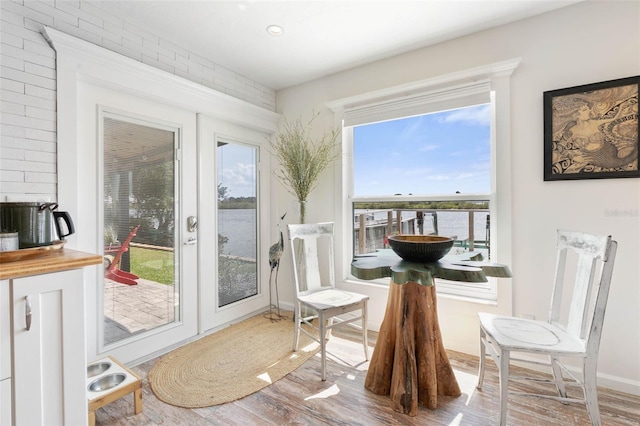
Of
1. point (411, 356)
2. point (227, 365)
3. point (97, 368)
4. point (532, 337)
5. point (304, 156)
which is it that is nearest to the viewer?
point (532, 337)

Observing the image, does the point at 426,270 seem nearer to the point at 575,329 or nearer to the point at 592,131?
the point at 575,329

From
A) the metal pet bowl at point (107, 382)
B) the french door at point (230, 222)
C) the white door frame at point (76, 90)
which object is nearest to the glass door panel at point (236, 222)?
the french door at point (230, 222)

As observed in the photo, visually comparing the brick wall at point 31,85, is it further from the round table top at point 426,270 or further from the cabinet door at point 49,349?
the round table top at point 426,270

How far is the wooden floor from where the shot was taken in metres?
1.67

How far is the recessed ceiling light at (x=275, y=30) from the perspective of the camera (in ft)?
7.68

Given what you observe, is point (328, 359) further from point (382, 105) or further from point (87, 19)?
point (87, 19)

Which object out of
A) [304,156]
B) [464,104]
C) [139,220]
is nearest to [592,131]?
[464,104]

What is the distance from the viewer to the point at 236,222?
10.4ft

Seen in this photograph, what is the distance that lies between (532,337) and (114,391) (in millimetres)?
2251

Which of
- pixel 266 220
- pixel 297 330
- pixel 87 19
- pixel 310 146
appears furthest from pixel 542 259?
pixel 87 19

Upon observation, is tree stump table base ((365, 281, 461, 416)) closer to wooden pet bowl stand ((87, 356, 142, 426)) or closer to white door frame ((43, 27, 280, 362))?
wooden pet bowl stand ((87, 356, 142, 426))

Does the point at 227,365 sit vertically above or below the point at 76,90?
below

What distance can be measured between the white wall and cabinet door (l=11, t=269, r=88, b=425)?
7.91 ft

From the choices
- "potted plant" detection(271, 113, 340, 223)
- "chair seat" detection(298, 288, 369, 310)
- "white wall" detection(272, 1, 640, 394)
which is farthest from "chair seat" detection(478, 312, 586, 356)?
"potted plant" detection(271, 113, 340, 223)
